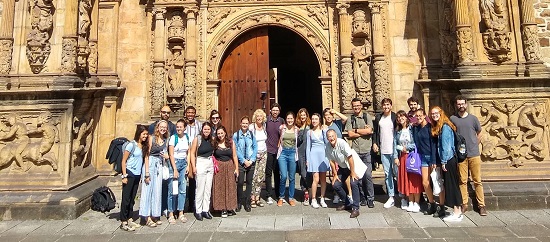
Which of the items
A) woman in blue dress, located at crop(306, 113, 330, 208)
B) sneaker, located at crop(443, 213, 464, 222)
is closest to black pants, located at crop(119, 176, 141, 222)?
woman in blue dress, located at crop(306, 113, 330, 208)

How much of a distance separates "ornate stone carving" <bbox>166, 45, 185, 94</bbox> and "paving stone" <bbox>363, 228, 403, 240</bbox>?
4.83 metres

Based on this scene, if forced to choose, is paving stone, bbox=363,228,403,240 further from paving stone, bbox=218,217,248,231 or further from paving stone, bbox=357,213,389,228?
paving stone, bbox=218,217,248,231

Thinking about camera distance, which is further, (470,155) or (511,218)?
(470,155)

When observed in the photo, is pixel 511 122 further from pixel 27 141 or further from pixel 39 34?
pixel 39 34

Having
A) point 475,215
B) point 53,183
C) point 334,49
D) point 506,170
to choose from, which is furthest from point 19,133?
point 506,170

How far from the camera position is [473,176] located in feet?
17.7

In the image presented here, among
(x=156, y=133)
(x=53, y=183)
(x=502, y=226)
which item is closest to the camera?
(x=502, y=226)

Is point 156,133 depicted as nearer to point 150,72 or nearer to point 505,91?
point 150,72

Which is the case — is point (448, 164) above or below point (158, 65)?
below

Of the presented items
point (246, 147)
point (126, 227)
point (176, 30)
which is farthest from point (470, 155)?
point (176, 30)

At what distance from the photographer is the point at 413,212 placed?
5492mm

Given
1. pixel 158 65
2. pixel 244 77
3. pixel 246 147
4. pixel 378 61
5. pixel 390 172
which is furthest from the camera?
pixel 244 77

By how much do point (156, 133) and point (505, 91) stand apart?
18.8ft

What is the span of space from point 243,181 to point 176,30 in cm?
389
